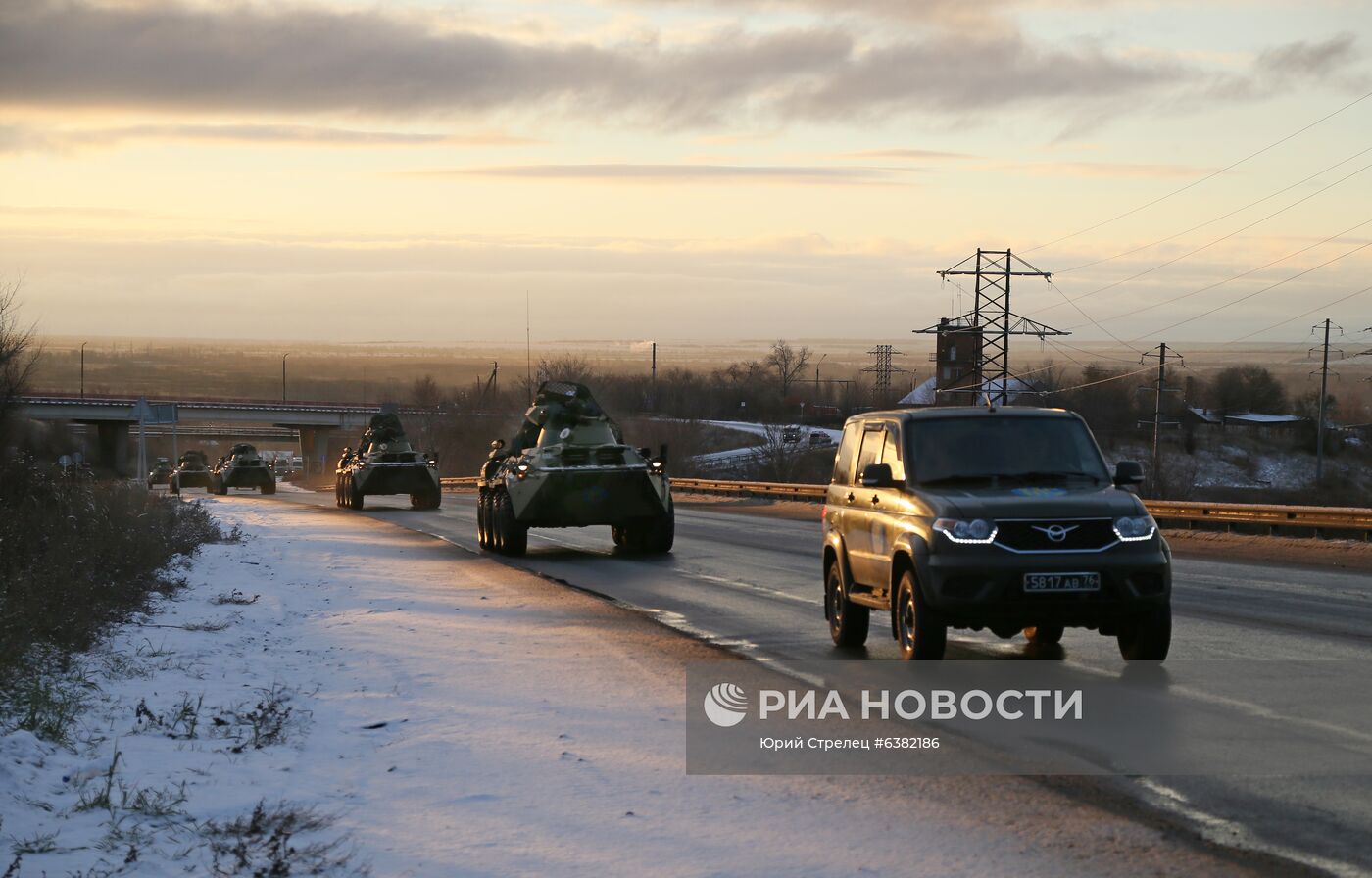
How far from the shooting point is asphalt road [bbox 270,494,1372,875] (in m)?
6.59

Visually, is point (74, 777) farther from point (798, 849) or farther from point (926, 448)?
point (926, 448)

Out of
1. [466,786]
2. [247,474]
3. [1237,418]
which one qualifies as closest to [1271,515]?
[466,786]

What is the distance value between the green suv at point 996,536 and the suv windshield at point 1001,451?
0.04ft

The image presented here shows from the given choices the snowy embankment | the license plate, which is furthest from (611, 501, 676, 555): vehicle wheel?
the snowy embankment

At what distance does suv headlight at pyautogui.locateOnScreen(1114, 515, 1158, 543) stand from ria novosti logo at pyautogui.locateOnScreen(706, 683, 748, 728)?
2.85m

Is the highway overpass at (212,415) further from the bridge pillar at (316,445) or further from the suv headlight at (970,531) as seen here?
the suv headlight at (970,531)

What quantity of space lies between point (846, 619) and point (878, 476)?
168 cm

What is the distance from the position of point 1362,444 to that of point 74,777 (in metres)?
93.5

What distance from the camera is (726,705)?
9844mm

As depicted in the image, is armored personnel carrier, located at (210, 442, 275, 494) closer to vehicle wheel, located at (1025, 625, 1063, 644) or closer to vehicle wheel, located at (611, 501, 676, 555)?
vehicle wheel, located at (611, 501, 676, 555)

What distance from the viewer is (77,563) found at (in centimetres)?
1399

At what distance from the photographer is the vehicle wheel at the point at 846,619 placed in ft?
40.8

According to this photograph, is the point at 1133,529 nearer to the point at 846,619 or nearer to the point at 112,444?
the point at 846,619

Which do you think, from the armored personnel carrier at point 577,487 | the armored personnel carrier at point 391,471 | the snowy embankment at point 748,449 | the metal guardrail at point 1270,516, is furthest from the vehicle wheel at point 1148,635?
the snowy embankment at point 748,449
